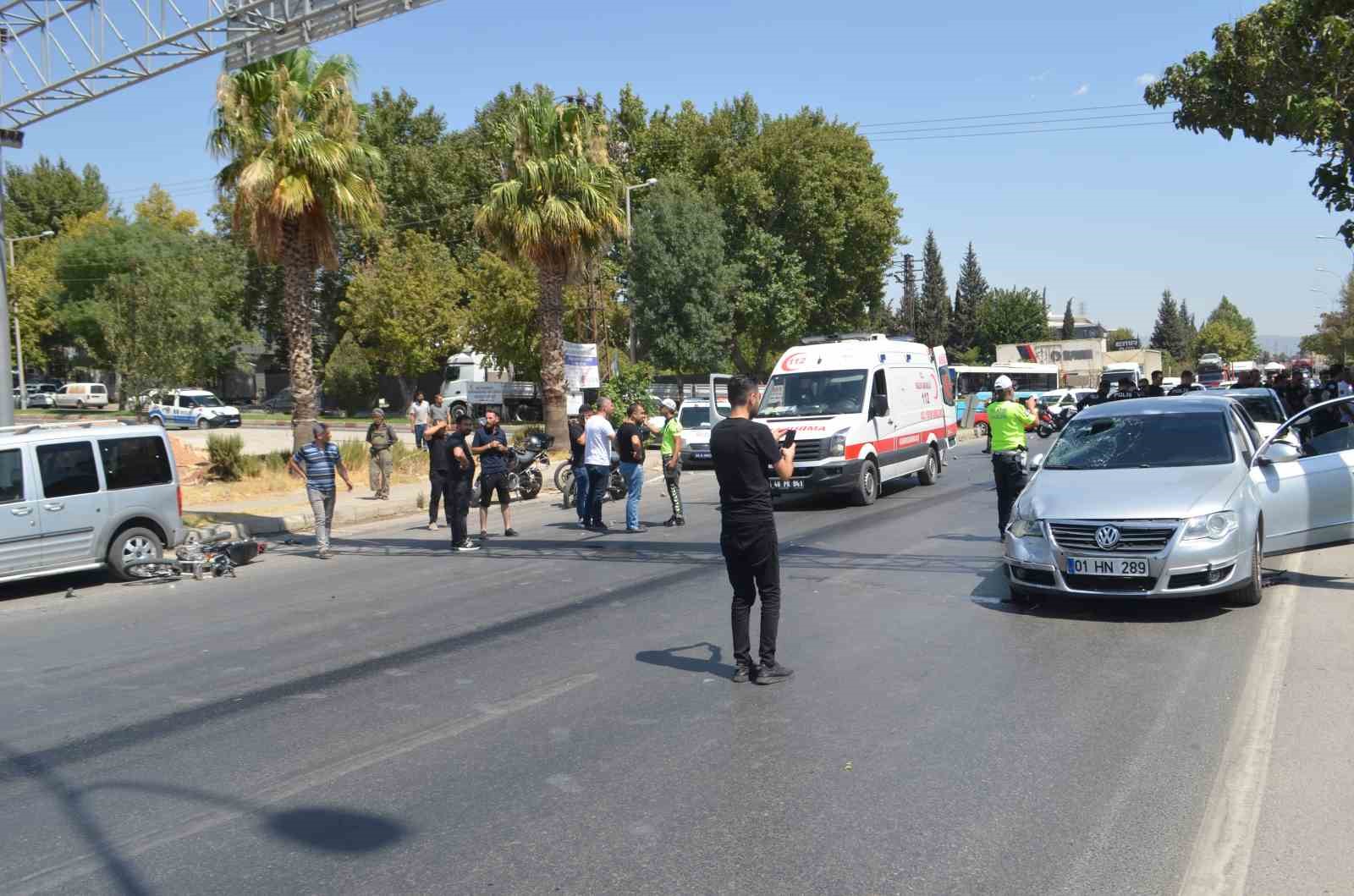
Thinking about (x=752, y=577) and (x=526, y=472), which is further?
(x=526, y=472)

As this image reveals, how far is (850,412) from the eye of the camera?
1706 centimetres

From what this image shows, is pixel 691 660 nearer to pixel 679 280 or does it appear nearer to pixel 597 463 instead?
pixel 597 463

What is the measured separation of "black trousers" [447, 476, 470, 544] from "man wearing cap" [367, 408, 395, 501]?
252 inches

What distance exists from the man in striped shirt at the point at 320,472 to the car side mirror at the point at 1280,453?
10.3 metres

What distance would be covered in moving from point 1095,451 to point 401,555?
335 inches

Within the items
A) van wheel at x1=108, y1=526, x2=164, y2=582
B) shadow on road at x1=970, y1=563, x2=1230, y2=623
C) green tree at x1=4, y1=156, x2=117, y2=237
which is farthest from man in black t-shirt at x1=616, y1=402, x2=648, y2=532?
green tree at x1=4, y1=156, x2=117, y2=237

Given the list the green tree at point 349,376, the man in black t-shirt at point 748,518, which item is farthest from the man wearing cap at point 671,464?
the green tree at point 349,376

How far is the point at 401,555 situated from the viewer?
13719mm

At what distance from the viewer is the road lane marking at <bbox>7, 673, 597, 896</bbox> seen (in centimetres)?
430

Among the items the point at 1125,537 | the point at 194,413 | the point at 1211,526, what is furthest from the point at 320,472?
the point at 194,413

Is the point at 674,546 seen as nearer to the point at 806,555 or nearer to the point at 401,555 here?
the point at 806,555

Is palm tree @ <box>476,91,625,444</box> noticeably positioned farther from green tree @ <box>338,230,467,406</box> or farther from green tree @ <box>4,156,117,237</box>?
green tree @ <box>4,156,117,237</box>

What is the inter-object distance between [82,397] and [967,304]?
266ft

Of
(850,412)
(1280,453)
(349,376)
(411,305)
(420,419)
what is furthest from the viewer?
(349,376)
